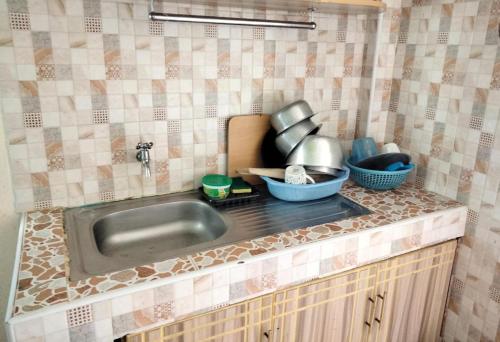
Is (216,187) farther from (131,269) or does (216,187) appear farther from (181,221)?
(131,269)

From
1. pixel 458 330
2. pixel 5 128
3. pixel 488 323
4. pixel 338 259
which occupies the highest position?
pixel 5 128

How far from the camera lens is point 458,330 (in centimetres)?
175

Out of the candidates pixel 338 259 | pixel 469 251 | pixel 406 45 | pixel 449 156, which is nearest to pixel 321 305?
pixel 338 259

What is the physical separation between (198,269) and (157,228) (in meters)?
0.51

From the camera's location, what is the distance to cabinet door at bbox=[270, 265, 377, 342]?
1.35 metres

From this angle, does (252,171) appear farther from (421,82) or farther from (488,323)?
(488,323)

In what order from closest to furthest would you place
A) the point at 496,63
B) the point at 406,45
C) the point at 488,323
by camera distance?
the point at 496,63 → the point at 488,323 → the point at 406,45

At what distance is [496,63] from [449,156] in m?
0.40

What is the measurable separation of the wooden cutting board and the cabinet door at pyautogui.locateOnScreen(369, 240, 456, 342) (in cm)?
68

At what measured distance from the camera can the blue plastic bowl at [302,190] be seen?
1.60 m

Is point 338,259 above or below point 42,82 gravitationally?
below

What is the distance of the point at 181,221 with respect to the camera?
1650 millimetres

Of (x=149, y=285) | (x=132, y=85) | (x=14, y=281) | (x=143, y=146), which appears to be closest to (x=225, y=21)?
(x=132, y=85)

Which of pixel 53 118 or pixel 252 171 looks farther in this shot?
pixel 252 171
